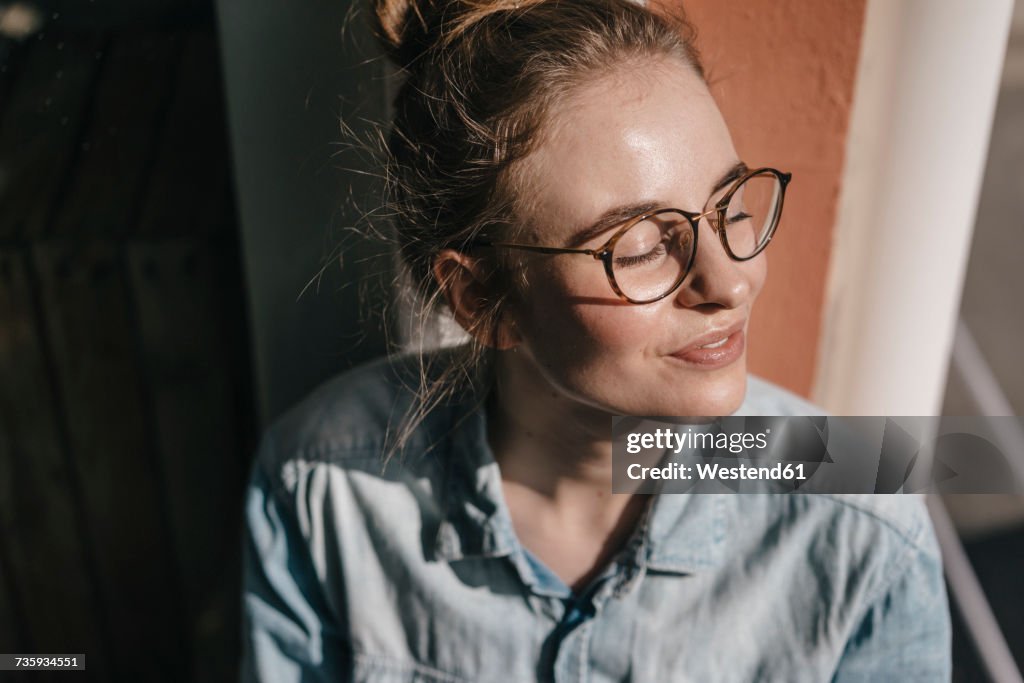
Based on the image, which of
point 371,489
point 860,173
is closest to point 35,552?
point 371,489

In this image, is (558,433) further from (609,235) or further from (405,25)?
(405,25)

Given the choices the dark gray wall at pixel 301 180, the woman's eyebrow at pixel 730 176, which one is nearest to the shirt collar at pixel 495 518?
the dark gray wall at pixel 301 180

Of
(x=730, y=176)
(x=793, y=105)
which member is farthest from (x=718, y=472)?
(x=793, y=105)

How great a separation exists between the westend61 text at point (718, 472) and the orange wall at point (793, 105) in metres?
0.29

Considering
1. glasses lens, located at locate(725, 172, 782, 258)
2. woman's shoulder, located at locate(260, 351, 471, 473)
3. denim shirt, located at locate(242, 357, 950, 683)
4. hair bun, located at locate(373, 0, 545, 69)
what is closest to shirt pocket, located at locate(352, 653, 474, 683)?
denim shirt, located at locate(242, 357, 950, 683)

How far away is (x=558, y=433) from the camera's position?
1.21m

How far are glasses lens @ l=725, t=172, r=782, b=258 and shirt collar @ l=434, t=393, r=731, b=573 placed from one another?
41 centimetres

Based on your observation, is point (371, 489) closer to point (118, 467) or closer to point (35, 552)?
point (118, 467)

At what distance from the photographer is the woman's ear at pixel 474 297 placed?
1.10 m

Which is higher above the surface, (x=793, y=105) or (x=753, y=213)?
(x=793, y=105)

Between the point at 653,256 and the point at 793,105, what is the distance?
0.44 metres

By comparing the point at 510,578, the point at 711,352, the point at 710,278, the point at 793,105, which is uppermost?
the point at 793,105

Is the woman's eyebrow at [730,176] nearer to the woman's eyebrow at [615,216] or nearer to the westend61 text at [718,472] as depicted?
the woman's eyebrow at [615,216]

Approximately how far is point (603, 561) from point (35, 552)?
1488 mm
